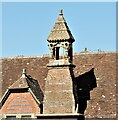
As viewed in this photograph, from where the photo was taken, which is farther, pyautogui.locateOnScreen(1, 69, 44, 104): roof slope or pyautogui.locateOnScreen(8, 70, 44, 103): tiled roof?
pyautogui.locateOnScreen(8, 70, 44, 103): tiled roof

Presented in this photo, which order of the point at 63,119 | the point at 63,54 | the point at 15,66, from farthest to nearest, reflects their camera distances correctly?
the point at 15,66
the point at 63,54
the point at 63,119

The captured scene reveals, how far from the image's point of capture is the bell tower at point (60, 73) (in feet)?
95.4

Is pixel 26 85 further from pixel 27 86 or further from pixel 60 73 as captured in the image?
pixel 60 73

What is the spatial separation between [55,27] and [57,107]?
567 cm

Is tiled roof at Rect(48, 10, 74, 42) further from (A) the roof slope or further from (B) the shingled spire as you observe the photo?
(A) the roof slope

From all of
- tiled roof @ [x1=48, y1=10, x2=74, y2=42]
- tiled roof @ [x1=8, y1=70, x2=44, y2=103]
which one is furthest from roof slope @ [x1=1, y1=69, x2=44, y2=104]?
tiled roof @ [x1=48, y1=10, x2=74, y2=42]

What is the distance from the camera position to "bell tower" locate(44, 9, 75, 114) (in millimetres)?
29078

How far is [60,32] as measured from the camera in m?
30.6

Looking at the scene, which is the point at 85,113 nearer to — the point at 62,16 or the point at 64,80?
the point at 64,80

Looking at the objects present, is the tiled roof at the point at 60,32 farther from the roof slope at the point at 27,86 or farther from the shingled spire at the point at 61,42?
the roof slope at the point at 27,86

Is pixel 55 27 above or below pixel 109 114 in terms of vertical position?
above

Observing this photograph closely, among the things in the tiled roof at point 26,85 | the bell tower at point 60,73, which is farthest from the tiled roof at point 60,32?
the tiled roof at point 26,85

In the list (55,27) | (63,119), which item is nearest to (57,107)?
(63,119)

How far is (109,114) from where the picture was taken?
29.4m
